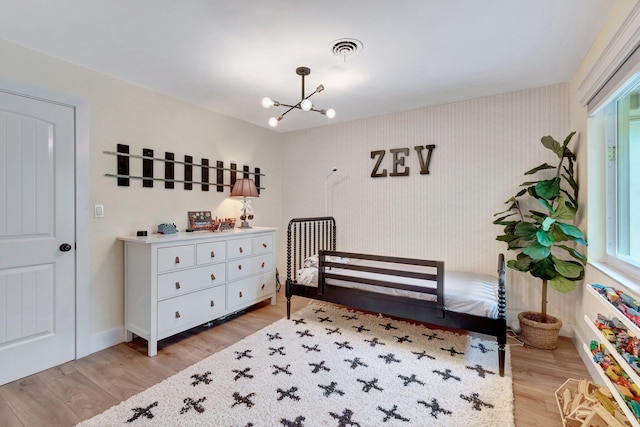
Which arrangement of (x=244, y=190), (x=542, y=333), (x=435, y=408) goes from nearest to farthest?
(x=435, y=408), (x=542, y=333), (x=244, y=190)

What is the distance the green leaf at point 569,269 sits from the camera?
7.56 ft

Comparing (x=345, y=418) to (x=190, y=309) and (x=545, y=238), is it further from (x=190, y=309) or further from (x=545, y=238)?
(x=545, y=238)

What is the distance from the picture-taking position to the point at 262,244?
3479 mm

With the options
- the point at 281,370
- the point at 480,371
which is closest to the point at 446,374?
the point at 480,371

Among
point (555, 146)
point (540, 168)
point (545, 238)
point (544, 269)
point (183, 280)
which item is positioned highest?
point (555, 146)

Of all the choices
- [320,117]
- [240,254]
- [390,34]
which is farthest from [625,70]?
[240,254]

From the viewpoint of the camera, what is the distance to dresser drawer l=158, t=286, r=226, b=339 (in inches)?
97.8

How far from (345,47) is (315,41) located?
22 centimetres

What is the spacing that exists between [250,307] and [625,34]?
3750mm

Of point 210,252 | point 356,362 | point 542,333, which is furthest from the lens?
point 210,252

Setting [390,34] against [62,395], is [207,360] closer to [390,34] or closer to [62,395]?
[62,395]

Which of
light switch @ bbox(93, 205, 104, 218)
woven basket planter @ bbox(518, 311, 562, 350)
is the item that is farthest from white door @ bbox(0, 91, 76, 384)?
woven basket planter @ bbox(518, 311, 562, 350)

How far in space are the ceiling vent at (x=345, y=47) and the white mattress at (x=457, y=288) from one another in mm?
1870

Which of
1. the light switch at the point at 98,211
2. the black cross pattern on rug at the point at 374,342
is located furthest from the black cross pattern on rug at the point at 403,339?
the light switch at the point at 98,211
